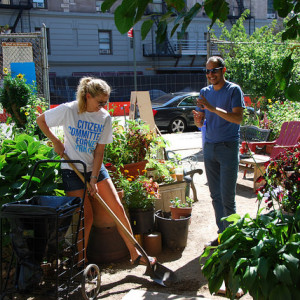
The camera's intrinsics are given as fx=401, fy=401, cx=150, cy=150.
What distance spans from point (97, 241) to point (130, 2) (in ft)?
10.3

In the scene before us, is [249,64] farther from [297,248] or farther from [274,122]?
[297,248]

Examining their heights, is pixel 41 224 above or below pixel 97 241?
above

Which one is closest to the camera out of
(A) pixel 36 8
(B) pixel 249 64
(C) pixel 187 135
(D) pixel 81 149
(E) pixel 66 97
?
(D) pixel 81 149

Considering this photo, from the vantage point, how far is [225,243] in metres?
2.84

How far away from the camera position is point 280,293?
A: 2426 mm

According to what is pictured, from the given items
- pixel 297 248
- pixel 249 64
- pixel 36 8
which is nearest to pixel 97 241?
Result: pixel 297 248

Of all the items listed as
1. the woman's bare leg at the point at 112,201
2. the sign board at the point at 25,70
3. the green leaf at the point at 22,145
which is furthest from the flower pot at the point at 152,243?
the sign board at the point at 25,70

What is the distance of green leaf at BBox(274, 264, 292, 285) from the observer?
2422mm

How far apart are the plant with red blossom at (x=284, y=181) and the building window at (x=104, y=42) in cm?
2880

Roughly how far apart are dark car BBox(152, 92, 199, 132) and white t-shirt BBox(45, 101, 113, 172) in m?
11.6

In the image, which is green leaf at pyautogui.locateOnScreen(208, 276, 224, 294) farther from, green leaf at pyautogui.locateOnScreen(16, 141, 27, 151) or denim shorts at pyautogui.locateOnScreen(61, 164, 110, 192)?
green leaf at pyautogui.locateOnScreen(16, 141, 27, 151)

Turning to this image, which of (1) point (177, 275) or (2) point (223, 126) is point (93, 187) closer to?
(1) point (177, 275)

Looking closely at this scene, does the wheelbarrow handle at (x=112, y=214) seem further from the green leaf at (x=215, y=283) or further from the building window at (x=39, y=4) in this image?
the building window at (x=39, y=4)

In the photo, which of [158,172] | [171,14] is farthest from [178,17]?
[158,172]
